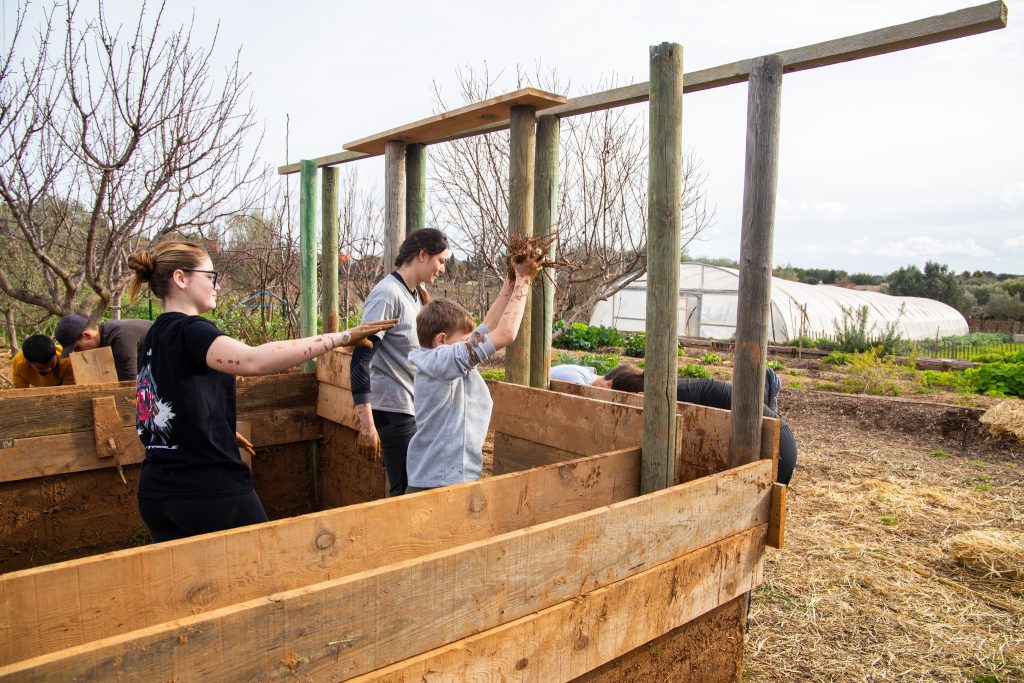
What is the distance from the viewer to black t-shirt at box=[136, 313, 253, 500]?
212cm

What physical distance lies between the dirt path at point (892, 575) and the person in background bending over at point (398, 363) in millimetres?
1940

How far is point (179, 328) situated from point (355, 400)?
1.36m

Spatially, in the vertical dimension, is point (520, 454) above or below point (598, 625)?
above

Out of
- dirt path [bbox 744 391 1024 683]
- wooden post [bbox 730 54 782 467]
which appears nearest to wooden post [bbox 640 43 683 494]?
wooden post [bbox 730 54 782 467]

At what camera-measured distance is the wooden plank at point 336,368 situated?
14.4 feet

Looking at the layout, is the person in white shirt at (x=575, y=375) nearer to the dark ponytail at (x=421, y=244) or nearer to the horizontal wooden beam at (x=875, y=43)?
the dark ponytail at (x=421, y=244)

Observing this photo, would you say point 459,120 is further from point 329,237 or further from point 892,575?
point 892,575

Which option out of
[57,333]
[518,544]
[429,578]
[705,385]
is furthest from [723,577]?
[57,333]

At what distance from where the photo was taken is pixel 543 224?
12.2 feet

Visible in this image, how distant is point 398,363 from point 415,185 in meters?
1.78

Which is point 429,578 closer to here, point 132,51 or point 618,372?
point 618,372

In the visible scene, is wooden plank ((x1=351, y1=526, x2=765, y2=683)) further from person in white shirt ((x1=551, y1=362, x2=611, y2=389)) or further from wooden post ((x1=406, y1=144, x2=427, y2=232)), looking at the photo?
wooden post ((x1=406, y1=144, x2=427, y2=232))

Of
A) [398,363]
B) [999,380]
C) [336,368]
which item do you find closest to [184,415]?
[398,363]

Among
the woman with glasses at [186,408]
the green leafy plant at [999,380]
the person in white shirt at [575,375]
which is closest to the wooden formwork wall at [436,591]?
the woman with glasses at [186,408]
